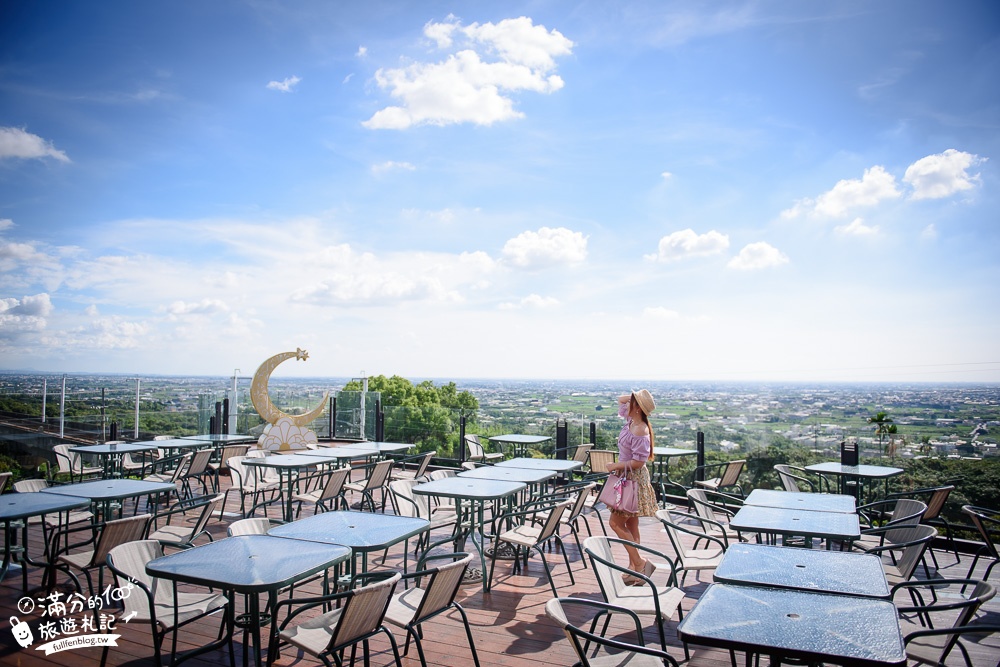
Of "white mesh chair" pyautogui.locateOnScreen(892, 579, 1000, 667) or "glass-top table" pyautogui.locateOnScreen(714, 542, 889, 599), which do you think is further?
"glass-top table" pyautogui.locateOnScreen(714, 542, 889, 599)

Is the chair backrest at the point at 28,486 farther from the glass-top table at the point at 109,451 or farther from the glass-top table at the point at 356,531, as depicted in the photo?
the glass-top table at the point at 356,531

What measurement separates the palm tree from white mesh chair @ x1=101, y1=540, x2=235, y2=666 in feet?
28.9

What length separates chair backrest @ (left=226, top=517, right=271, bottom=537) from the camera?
385 centimetres

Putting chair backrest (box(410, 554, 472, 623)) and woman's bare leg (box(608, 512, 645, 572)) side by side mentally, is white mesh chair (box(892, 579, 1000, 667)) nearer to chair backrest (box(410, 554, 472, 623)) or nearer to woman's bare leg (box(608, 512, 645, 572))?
chair backrest (box(410, 554, 472, 623))

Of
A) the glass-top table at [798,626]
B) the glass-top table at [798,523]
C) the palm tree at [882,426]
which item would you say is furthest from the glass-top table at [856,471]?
the glass-top table at [798,626]

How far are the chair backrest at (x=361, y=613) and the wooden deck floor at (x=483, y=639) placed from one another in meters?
1.07

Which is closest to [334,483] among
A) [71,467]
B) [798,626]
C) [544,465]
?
[544,465]

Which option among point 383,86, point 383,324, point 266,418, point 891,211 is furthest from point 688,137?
point 383,324

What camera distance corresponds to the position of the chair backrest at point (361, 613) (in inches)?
101

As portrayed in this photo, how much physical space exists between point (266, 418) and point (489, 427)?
4430 millimetres

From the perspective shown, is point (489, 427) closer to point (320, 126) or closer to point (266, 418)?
point (266, 418)

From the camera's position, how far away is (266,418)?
38.9 feet

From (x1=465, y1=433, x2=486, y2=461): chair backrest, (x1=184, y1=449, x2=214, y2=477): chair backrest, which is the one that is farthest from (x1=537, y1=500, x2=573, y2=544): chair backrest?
(x1=465, y1=433, x2=486, y2=461): chair backrest

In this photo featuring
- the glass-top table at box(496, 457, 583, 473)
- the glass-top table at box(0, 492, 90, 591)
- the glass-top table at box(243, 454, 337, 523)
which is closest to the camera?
the glass-top table at box(0, 492, 90, 591)
